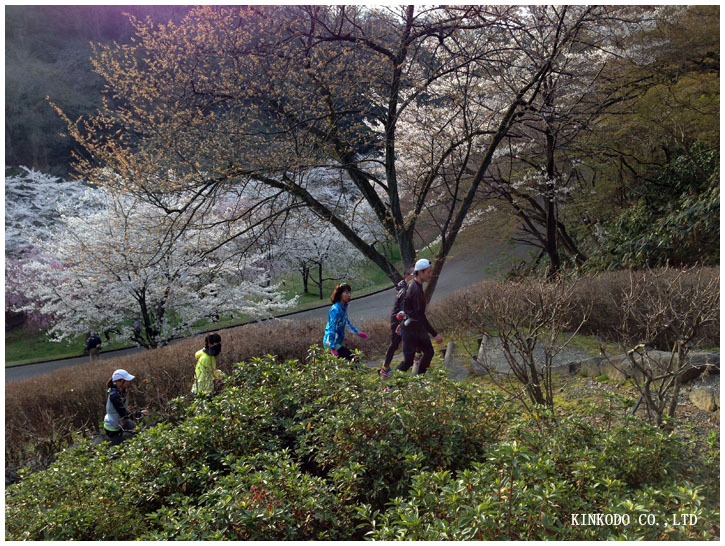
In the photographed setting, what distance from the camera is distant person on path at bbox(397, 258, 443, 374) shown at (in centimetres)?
561

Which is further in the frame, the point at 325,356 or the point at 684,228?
the point at 684,228

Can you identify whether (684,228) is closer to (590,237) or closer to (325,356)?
(590,237)

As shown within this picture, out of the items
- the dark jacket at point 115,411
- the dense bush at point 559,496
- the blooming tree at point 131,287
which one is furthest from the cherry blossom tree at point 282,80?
the dense bush at point 559,496

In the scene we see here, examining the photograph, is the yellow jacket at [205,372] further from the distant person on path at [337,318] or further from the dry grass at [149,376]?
the distant person on path at [337,318]

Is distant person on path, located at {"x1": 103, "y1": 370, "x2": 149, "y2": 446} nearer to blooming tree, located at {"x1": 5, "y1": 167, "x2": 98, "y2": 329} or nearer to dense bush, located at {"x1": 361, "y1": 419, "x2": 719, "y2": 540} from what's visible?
dense bush, located at {"x1": 361, "y1": 419, "x2": 719, "y2": 540}

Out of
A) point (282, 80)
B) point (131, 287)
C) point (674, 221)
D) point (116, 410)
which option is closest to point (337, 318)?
point (116, 410)

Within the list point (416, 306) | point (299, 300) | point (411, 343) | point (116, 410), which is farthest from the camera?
point (299, 300)

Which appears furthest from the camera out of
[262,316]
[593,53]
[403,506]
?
[262,316]

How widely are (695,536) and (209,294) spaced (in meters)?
14.3

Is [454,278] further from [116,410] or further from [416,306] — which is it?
[116,410]

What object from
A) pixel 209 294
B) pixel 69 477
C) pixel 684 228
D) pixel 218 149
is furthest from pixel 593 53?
pixel 209 294

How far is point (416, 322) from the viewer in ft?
18.7

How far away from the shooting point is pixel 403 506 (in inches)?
96.7

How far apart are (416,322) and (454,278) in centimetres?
1229
